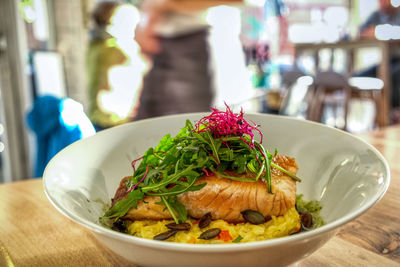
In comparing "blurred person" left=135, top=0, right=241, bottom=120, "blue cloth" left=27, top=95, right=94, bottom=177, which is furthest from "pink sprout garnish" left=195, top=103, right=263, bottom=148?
"blurred person" left=135, top=0, right=241, bottom=120

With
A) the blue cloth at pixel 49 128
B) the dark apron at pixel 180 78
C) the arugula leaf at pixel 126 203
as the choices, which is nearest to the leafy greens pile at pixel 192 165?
the arugula leaf at pixel 126 203

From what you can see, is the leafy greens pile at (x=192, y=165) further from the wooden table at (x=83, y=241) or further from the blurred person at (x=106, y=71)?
the blurred person at (x=106, y=71)

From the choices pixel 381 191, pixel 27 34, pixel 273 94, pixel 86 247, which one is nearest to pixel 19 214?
pixel 86 247

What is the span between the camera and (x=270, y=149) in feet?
2.97

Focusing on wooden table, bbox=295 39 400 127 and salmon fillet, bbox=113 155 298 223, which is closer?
salmon fillet, bbox=113 155 298 223

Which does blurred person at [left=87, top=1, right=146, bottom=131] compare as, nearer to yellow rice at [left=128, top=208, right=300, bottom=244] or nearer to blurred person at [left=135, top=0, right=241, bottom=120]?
blurred person at [left=135, top=0, right=241, bottom=120]

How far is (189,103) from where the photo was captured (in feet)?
8.39

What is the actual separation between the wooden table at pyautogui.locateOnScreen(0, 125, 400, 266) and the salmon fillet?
0.11 m

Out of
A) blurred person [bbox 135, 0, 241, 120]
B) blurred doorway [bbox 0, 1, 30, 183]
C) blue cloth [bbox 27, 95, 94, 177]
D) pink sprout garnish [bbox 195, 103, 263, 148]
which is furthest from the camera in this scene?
blurred doorway [bbox 0, 1, 30, 183]

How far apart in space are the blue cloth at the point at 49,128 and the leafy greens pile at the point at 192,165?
3.46 ft

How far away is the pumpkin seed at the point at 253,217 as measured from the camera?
0.65 metres

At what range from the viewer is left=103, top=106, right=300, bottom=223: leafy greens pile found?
2.12ft

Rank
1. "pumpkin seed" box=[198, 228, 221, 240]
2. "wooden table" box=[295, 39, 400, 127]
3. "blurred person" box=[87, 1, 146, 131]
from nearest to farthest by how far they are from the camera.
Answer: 1. "pumpkin seed" box=[198, 228, 221, 240]
2. "wooden table" box=[295, 39, 400, 127]
3. "blurred person" box=[87, 1, 146, 131]

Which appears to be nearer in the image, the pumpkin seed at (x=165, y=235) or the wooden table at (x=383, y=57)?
the pumpkin seed at (x=165, y=235)
